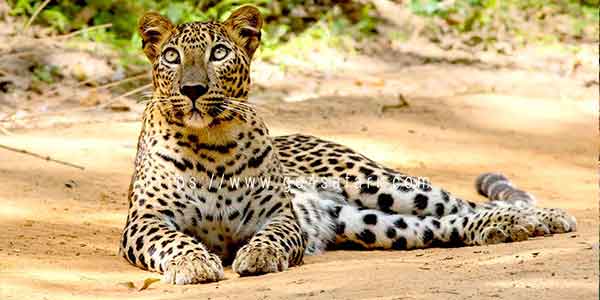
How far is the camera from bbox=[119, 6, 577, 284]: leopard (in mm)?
6602

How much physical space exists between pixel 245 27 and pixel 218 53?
0.46 meters

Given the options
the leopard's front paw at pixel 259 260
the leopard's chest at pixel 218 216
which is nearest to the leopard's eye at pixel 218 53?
the leopard's chest at pixel 218 216

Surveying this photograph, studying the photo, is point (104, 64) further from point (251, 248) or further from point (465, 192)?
point (251, 248)

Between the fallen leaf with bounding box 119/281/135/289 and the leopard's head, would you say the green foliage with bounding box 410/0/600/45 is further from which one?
the fallen leaf with bounding box 119/281/135/289

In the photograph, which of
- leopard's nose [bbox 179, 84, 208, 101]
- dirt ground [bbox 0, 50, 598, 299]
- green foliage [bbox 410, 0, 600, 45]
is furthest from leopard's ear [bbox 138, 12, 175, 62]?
green foliage [bbox 410, 0, 600, 45]

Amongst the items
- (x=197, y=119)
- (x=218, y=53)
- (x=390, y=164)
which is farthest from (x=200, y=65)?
(x=390, y=164)

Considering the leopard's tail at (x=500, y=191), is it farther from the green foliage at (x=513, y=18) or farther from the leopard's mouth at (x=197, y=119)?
the green foliage at (x=513, y=18)

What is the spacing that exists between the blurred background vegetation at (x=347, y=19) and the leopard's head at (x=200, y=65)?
6766 mm

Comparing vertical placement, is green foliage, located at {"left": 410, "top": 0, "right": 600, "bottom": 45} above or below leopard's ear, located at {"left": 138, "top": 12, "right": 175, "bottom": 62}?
below

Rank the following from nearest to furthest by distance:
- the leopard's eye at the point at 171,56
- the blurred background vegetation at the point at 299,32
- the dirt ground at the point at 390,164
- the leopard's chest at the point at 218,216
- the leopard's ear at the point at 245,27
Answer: the dirt ground at the point at 390,164 < the leopard's eye at the point at 171,56 < the leopard's chest at the point at 218,216 < the leopard's ear at the point at 245,27 < the blurred background vegetation at the point at 299,32

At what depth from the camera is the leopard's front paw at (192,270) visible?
611cm

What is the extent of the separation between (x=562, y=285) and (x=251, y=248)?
2091 millimetres

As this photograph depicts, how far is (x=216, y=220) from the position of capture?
700 cm

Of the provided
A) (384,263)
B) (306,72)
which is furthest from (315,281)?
(306,72)
